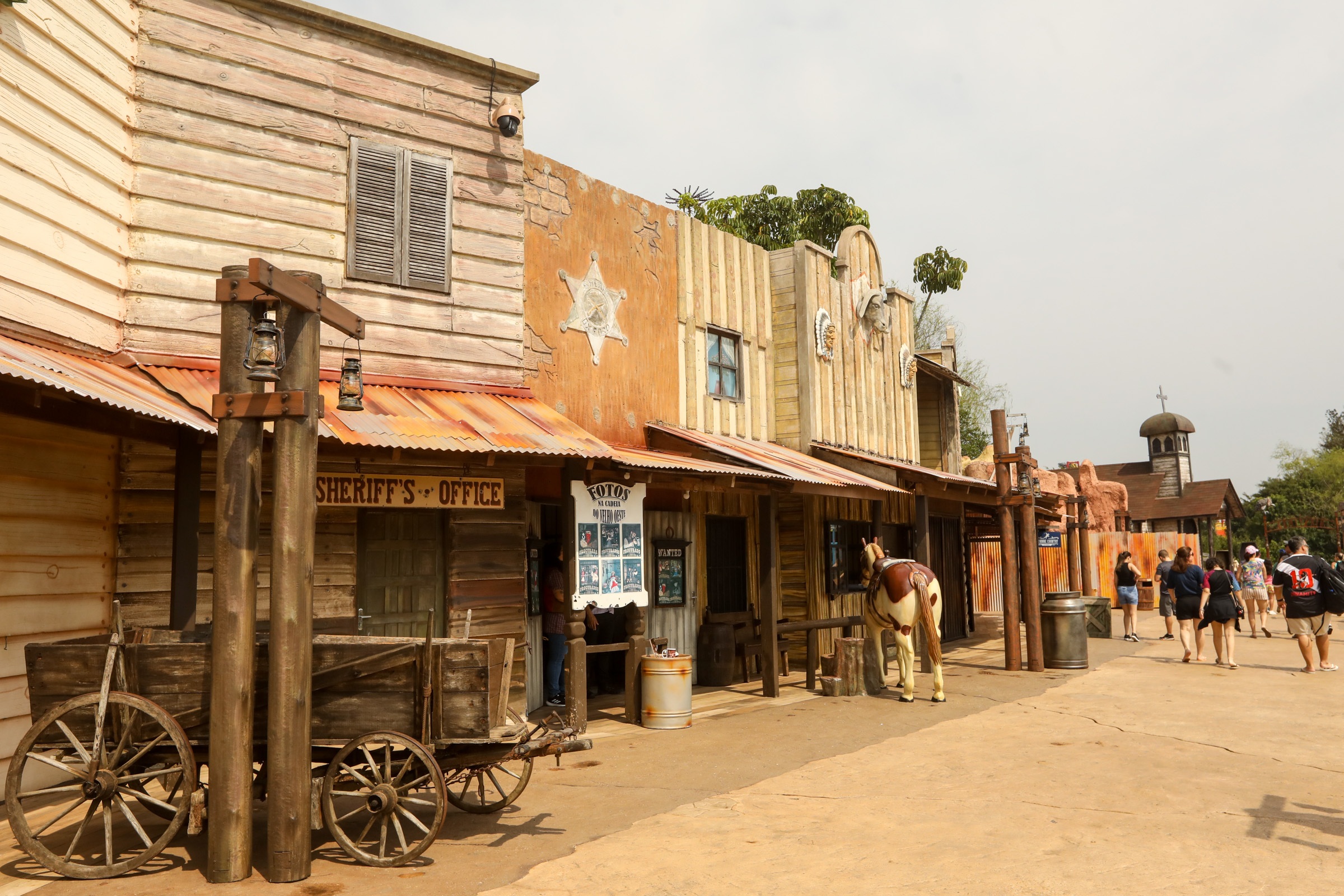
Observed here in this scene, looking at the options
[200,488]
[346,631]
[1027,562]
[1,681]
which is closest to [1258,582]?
[1027,562]

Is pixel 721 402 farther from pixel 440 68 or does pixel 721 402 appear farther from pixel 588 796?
pixel 588 796

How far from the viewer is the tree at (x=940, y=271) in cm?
3203

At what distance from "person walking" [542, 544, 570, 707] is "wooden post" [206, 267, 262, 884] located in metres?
5.53

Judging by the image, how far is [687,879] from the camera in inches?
201

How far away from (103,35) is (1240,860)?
9.75 m

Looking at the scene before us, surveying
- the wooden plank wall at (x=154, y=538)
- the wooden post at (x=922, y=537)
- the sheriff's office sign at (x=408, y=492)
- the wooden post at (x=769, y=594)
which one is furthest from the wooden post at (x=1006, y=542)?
the wooden plank wall at (x=154, y=538)

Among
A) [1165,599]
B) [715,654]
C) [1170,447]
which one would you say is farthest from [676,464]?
[1170,447]

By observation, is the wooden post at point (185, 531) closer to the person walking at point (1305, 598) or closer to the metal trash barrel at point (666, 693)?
the metal trash barrel at point (666, 693)

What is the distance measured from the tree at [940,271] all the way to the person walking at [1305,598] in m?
19.8

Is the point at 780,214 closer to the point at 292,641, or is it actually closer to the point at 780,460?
the point at 780,460

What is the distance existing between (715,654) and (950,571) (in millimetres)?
7880

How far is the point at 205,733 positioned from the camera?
5.41 m

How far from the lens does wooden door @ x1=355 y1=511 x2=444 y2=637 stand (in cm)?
906

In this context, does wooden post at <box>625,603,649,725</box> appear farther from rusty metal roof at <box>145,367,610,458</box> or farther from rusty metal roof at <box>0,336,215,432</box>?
rusty metal roof at <box>0,336,215,432</box>
